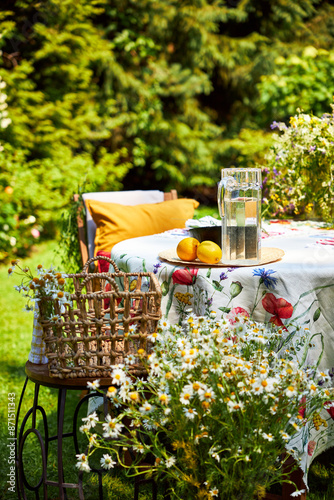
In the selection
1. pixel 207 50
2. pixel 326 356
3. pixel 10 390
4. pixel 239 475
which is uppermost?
pixel 207 50

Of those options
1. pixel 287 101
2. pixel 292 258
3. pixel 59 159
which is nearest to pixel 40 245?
pixel 59 159

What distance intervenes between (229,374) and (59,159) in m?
5.79

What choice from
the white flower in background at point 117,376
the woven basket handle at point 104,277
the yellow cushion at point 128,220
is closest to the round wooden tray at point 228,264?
the woven basket handle at point 104,277

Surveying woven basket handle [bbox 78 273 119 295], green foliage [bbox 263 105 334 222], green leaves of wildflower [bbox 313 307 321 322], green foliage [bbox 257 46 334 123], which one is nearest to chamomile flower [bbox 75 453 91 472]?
woven basket handle [bbox 78 273 119 295]

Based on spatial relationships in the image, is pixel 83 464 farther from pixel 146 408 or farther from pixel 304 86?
pixel 304 86

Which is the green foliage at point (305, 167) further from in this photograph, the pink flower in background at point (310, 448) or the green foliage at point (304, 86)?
the green foliage at point (304, 86)

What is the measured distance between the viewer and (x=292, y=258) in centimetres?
151

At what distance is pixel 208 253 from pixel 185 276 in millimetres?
95

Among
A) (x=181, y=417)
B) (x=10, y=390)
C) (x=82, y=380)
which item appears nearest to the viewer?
(x=181, y=417)

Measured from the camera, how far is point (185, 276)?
1.46m

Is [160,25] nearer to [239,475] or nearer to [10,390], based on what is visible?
[10,390]

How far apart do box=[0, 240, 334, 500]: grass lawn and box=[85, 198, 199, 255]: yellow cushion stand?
0.32 meters

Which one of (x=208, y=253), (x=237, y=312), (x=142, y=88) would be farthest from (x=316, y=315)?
(x=142, y=88)

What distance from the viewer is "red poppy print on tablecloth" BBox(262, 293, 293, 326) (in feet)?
4.58
